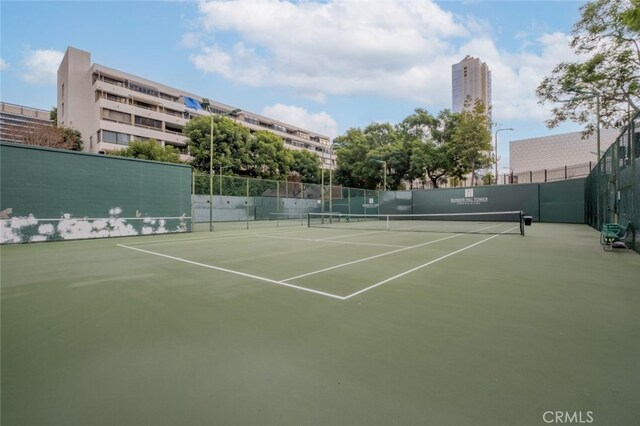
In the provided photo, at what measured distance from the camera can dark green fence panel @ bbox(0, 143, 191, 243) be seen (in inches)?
442

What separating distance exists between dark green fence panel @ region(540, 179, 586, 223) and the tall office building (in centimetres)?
3914

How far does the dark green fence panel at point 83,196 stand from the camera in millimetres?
11234

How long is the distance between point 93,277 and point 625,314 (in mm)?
7915

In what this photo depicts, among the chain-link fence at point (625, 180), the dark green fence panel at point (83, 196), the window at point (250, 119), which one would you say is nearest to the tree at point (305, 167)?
the window at point (250, 119)

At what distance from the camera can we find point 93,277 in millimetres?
5773

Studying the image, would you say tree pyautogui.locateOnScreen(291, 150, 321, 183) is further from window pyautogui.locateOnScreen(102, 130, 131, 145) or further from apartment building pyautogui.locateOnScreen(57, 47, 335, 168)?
window pyautogui.locateOnScreen(102, 130, 131, 145)

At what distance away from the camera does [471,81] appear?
6119 cm

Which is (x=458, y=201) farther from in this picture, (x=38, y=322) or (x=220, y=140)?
(x=38, y=322)

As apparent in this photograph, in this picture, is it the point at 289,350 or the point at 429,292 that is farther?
the point at 429,292

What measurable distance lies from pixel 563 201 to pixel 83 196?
2984 cm

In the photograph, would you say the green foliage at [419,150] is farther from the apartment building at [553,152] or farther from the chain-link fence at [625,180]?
the chain-link fence at [625,180]

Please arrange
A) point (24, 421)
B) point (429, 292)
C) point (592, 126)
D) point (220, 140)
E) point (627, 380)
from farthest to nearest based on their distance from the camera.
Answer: point (220, 140), point (592, 126), point (429, 292), point (627, 380), point (24, 421)

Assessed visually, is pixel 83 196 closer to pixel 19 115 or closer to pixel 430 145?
pixel 430 145

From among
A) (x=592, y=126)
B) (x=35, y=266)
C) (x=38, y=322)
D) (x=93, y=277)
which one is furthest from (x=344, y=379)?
(x=592, y=126)
